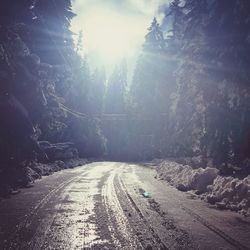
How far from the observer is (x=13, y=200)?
38.6 ft

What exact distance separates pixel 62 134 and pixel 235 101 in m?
24.4

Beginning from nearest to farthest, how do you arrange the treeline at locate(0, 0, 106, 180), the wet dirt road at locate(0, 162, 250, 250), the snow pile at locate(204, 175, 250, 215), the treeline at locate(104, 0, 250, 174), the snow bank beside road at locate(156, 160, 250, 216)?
A: the wet dirt road at locate(0, 162, 250, 250), the snow pile at locate(204, 175, 250, 215), the snow bank beside road at locate(156, 160, 250, 216), the treeline at locate(0, 0, 106, 180), the treeline at locate(104, 0, 250, 174)

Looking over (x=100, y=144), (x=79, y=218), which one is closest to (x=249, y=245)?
(x=79, y=218)

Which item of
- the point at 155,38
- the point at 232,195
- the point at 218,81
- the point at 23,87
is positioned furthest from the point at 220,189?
the point at 155,38

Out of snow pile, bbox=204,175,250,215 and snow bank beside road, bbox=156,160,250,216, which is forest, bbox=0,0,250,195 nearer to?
snow bank beside road, bbox=156,160,250,216

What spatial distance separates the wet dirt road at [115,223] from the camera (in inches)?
267

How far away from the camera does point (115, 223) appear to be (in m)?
8.34

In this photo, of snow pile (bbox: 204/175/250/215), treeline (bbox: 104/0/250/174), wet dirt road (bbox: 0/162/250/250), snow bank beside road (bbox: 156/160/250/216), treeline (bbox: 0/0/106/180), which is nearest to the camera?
wet dirt road (bbox: 0/162/250/250)

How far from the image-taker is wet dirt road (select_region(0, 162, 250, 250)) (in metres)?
6.78

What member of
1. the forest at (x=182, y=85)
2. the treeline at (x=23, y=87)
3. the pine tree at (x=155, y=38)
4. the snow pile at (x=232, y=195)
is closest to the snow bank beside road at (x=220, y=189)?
the snow pile at (x=232, y=195)

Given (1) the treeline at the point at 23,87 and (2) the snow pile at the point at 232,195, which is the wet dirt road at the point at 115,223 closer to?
(2) the snow pile at the point at 232,195

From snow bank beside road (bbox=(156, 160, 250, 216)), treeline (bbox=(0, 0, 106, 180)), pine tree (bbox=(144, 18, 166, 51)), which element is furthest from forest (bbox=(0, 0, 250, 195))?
pine tree (bbox=(144, 18, 166, 51))

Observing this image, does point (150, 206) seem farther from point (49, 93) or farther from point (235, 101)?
point (49, 93)

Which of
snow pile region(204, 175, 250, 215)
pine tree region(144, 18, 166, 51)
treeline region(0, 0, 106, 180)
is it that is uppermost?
pine tree region(144, 18, 166, 51)
